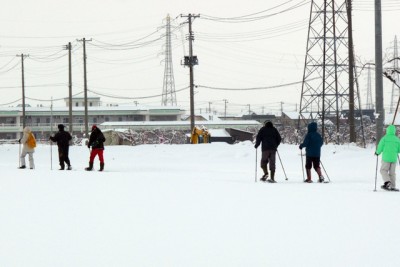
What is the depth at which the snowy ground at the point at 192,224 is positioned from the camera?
247 inches

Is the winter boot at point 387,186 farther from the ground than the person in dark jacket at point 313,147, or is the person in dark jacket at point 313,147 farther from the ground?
the person in dark jacket at point 313,147

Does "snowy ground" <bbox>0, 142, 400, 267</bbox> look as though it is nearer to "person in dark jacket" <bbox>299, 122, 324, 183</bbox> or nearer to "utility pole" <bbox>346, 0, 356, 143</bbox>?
"person in dark jacket" <bbox>299, 122, 324, 183</bbox>

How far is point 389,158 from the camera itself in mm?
13445

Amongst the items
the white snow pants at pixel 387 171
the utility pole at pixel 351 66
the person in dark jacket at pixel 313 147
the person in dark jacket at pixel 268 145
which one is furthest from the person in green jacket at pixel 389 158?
the utility pole at pixel 351 66

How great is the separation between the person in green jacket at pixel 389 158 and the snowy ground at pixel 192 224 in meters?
0.71

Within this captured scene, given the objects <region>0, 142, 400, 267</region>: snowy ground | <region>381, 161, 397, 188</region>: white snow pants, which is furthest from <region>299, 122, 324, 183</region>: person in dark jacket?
<region>381, 161, 397, 188</region>: white snow pants

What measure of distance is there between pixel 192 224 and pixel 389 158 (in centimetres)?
709

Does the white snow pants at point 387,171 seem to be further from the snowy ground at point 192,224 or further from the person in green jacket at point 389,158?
the snowy ground at point 192,224

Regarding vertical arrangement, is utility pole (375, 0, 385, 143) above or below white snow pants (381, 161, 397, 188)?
above

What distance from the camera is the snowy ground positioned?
20.5 ft

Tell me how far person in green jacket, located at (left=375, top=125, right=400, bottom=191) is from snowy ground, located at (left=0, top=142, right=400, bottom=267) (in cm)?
71

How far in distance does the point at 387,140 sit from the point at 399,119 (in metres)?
67.2

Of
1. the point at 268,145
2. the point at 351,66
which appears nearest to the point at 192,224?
the point at 268,145

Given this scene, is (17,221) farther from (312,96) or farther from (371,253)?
(312,96)
